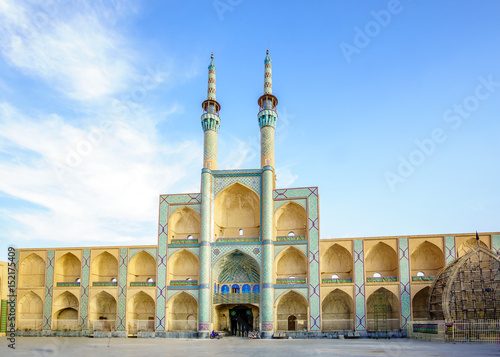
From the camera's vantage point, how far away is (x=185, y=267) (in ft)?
117

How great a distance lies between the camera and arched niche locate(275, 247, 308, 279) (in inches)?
1362


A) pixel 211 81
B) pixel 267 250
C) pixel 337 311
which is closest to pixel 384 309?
pixel 337 311

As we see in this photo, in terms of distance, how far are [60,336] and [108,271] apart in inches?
224

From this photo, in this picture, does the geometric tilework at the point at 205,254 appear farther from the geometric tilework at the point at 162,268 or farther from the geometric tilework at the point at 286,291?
the geometric tilework at the point at 286,291

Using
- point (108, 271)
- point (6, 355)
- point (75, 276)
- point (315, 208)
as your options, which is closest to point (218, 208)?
point (315, 208)

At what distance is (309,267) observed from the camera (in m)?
32.7

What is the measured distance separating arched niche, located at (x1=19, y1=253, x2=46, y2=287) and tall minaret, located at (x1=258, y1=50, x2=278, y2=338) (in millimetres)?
17335

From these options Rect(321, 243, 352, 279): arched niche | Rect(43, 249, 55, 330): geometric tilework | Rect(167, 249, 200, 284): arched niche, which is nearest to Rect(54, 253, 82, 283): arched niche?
Rect(43, 249, 55, 330): geometric tilework

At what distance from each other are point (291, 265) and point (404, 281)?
789 centimetres

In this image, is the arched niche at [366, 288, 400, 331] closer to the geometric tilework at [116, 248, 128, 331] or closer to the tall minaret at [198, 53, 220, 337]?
the tall minaret at [198, 53, 220, 337]

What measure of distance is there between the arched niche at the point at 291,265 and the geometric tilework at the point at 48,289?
16.8m

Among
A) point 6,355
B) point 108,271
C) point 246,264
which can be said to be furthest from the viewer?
point 108,271

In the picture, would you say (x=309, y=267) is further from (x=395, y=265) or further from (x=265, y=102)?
(x=265, y=102)

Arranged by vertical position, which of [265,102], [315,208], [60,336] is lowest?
[60,336]
